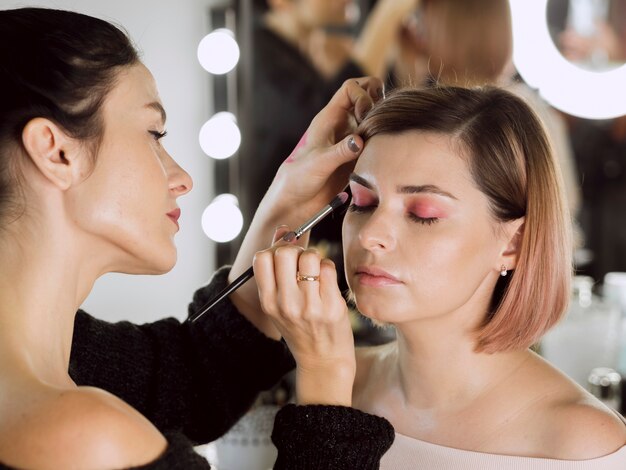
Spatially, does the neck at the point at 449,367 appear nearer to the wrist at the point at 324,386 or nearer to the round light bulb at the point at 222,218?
the wrist at the point at 324,386

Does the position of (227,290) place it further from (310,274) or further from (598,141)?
(598,141)

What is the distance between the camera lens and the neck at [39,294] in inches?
27.7

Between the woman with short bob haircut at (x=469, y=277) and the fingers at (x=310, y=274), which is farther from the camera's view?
the woman with short bob haircut at (x=469, y=277)

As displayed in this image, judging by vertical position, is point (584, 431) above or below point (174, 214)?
below

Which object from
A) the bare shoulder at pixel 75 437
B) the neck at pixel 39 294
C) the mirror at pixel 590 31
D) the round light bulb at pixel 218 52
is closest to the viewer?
the bare shoulder at pixel 75 437

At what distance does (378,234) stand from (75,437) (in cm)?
45

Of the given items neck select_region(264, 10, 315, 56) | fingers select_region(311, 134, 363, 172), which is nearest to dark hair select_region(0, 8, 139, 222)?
A: fingers select_region(311, 134, 363, 172)

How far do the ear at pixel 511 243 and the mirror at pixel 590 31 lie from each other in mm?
1882

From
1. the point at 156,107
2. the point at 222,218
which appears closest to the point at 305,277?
the point at 156,107

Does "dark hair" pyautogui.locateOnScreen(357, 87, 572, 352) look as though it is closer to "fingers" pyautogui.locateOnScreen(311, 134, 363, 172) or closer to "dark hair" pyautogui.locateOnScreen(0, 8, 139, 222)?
"fingers" pyautogui.locateOnScreen(311, 134, 363, 172)

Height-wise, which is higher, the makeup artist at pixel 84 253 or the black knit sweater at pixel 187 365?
the makeup artist at pixel 84 253

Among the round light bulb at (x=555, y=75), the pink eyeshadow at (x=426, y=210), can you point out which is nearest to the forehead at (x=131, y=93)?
the pink eyeshadow at (x=426, y=210)

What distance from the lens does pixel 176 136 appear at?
2.08 m

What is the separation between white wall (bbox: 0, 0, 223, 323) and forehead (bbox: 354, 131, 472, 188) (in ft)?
3.60
